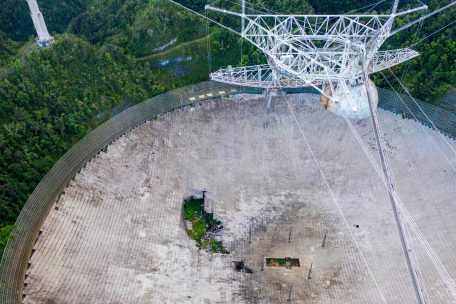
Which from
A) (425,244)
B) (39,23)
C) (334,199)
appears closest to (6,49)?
(39,23)

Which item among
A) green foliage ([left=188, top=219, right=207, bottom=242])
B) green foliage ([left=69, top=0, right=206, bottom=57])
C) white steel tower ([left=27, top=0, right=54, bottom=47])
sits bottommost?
green foliage ([left=188, top=219, right=207, bottom=242])

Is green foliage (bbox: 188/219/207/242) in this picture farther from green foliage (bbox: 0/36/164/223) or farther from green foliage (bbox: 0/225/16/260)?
green foliage (bbox: 0/225/16/260)

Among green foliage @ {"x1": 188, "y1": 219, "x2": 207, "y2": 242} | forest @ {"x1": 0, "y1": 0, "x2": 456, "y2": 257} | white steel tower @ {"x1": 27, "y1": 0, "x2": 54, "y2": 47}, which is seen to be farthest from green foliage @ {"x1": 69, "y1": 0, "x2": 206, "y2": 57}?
green foliage @ {"x1": 188, "y1": 219, "x2": 207, "y2": 242}

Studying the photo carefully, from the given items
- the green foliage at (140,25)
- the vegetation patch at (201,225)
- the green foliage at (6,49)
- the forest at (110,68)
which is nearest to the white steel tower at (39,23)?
the forest at (110,68)

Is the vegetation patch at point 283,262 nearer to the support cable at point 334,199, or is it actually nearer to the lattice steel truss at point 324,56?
the support cable at point 334,199

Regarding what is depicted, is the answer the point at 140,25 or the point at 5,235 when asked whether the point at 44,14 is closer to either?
the point at 140,25

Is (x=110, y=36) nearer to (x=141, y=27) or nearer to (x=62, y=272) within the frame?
(x=141, y=27)
